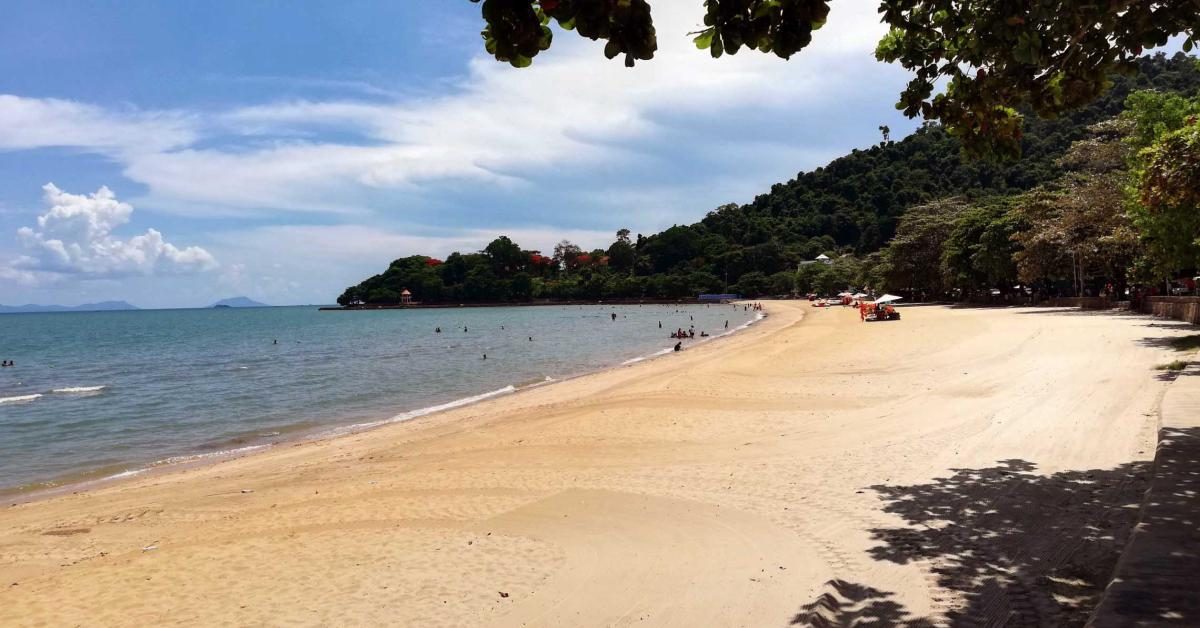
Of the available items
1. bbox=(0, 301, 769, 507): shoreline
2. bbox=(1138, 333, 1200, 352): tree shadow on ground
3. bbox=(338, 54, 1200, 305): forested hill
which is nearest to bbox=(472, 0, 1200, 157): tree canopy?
bbox=(0, 301, 769, 507): shoreline

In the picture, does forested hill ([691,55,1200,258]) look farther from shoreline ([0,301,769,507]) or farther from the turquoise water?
shoreline ([0,301,769,507])

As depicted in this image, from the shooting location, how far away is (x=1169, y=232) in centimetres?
1834

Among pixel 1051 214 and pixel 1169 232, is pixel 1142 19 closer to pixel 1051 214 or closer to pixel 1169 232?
pixel 1169 232

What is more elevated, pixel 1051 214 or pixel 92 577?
pixel 1051 214

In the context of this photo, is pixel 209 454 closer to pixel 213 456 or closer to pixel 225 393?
pixel 213 456

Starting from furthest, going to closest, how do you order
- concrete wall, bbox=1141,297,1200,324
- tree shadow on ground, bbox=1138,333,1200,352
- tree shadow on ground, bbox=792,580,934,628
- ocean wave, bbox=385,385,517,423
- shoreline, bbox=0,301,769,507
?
concrete wall, bbox=1141,297,1200,324, ocean wave, bbox=385,385,517,423, tree shadow on ground, bbox=1138,333,1200,352, shoreline, bbox=0,301,769,507, tree shadow on ground, bbox=792,580,934,628

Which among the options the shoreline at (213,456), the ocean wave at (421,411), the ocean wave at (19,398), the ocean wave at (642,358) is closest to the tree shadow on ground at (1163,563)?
the shoreline at (213,456)

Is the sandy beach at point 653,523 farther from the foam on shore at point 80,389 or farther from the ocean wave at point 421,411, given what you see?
the foam on shore at point 80,389

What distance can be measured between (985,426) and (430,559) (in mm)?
A: 8114

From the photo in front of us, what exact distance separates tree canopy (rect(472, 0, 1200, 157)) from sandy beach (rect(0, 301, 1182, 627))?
357 centimetres

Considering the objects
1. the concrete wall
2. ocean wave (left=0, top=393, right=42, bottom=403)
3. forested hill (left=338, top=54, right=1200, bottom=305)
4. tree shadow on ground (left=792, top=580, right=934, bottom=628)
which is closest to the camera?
tree shadow on ground (left=792, top=580, right=934, bottom=628)

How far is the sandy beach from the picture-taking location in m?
4.97

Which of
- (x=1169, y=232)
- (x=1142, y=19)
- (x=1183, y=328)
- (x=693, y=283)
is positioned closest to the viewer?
(x=1142, y=19)

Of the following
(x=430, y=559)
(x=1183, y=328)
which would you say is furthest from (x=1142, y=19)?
(x=1183, y=328)
